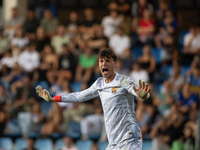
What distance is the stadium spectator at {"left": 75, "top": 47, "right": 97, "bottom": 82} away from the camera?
40.2ft

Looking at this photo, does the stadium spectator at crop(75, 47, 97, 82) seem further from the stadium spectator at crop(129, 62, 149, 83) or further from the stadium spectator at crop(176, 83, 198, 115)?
the stadium spectator at crop(176, 83, 198, 115)

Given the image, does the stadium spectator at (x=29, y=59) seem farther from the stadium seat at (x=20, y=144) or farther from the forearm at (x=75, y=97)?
the forearm at (x=75, y=97)

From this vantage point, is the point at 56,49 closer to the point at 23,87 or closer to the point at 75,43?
the point at 75,43

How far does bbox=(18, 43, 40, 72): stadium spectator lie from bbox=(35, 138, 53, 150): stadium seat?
3020mm

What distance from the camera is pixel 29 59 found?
13422 mm

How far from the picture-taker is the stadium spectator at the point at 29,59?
1337cm

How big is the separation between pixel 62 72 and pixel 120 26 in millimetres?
2584

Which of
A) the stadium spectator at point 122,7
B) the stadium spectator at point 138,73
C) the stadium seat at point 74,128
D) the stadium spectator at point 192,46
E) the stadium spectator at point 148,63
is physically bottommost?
the stadium seat at point 74,128

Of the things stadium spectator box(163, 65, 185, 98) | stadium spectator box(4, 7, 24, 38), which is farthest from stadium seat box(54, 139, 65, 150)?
stadium spectator box(4, 7, 24, 38)

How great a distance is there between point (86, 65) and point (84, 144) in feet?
9.58

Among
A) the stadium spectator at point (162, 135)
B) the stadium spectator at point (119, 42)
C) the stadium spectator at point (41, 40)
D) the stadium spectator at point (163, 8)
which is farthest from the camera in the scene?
the stadium spectator at point (41, 40)

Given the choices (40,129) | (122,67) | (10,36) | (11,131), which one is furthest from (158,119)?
(10,36)


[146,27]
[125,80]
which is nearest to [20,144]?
[146,27]

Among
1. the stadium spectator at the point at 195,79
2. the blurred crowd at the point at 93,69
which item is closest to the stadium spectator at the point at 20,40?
the blurred crowd at the point at 93,69
